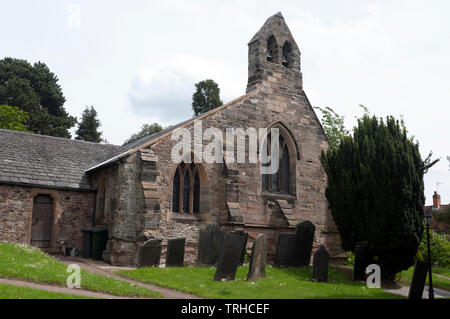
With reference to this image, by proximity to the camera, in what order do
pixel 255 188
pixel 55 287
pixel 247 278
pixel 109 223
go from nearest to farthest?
pixel 55 287 < pixel 247 278 < pixel 109 223 < pixel 255 188

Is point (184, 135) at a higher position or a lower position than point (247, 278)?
higher

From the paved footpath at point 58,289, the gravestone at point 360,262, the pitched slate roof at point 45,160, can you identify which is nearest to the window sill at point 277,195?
the gravestone at point 360,262

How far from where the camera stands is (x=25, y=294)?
8.73 meters

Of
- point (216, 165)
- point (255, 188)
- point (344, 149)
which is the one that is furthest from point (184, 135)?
point (344, 149)

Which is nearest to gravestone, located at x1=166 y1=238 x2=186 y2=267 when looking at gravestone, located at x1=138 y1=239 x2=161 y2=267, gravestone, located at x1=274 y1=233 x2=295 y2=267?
gravestone, located at x1=138 y1=239 x2=161 y2=267

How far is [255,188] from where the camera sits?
1981 centimetres

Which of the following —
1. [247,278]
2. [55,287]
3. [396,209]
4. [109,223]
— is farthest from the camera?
[109,223]

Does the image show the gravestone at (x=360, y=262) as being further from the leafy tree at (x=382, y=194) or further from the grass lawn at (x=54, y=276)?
the grass lawn at (x=54, y=276)

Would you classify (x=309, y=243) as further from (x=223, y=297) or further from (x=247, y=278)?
(x=223, y=297)

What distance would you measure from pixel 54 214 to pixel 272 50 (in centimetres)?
1260

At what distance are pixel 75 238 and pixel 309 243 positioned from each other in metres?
10.1

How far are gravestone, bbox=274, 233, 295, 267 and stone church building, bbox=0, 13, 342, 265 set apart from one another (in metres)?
1.98

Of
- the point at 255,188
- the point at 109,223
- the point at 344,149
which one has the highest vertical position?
the point at 344,149

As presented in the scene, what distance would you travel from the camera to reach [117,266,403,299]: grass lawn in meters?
11.7
